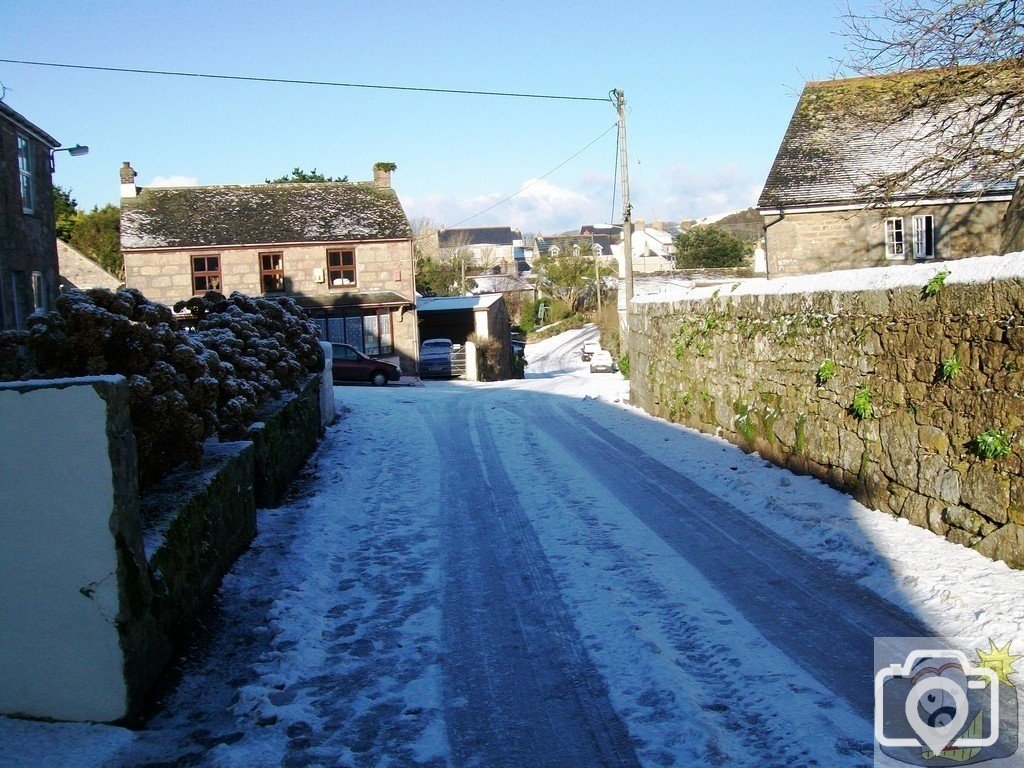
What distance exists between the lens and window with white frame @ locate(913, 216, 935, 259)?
24922 mm

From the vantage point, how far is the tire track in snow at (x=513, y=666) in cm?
419

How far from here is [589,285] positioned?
2862 inches

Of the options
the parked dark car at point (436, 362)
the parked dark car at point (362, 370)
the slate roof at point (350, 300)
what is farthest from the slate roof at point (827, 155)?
the slate roof at point (350, 300)

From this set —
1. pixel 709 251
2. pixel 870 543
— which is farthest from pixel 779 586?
pixel 709 251

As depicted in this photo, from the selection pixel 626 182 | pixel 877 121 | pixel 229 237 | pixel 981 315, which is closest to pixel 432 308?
pixel 229 237

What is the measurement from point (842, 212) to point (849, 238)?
89 cm

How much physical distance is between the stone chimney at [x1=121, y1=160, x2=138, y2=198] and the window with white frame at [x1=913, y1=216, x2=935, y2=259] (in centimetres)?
3110

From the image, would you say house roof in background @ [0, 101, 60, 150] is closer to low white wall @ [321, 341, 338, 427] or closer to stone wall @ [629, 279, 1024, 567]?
low white wall @ [321, 341, 338, 427]

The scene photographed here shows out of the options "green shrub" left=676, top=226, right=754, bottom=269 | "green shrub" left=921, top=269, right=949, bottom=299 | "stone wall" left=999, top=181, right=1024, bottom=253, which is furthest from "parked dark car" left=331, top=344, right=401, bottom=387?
"green shrub" left=676, top=226, right=754, bottom=269

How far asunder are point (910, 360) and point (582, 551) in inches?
126

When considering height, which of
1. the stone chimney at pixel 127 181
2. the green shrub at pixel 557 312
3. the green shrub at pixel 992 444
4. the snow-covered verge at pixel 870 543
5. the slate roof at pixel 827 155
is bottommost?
the snow-covered verge at pixel 870 543

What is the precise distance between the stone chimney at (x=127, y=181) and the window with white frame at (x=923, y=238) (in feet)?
102

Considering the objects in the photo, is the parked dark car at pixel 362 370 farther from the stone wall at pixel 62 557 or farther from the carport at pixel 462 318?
the stone wall at pixel 62 557

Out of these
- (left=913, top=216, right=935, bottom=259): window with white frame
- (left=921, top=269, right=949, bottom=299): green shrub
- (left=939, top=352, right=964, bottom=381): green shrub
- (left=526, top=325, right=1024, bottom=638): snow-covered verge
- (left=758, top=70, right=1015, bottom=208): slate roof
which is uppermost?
(left=758, top=70, right=1015, bottom=208): slate roof
